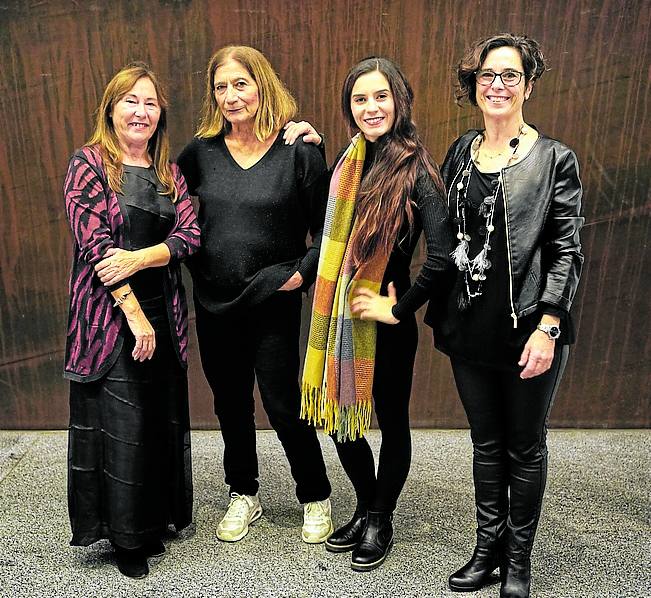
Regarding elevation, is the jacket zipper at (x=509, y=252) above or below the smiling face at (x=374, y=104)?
below

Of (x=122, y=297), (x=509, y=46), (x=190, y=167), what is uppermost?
(x=509, y=46)

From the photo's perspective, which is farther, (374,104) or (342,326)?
(342,326)

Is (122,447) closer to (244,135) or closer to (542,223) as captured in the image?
(244,135)

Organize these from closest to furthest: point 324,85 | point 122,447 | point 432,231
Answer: point 432,231 < point 122,447 < point 324,85

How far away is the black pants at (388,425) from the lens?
7.46ft

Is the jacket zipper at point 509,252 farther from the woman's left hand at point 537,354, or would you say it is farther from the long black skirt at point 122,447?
the long black skirt at point 122,447

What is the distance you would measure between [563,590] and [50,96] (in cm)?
263

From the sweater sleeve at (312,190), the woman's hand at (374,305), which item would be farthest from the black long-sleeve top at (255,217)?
the woman's hand at (374,305)

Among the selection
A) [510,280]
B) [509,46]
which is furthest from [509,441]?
[509,46]

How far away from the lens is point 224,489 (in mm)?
2961

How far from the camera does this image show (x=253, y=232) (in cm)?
233

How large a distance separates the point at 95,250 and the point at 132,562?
948mm

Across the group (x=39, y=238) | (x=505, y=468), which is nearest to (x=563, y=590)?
(x=505, y=468)

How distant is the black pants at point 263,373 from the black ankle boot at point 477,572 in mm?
515
